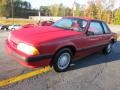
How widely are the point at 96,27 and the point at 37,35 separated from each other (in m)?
2.51

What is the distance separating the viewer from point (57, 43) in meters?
5.54

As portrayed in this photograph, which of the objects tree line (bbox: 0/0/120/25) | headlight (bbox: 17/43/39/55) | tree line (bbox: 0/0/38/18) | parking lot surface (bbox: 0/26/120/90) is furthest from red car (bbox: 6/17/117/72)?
tree line (bbox: 0/0/38/18)

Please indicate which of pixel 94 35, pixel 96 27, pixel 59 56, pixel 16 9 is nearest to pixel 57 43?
pixel 59 56

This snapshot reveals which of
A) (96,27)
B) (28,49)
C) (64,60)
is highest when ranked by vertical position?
(96,27)

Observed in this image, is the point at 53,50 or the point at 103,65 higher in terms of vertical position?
the point at 53,50

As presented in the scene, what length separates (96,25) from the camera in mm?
7500

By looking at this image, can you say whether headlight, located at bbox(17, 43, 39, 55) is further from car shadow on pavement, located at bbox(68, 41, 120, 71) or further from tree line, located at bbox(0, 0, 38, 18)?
tree line, located at bbox(0, 0, 38, 18)

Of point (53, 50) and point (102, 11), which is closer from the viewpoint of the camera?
point (53, 50)

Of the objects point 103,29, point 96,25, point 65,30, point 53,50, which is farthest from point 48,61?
point 103,29

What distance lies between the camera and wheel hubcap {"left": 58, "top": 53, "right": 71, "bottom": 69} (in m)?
5.89

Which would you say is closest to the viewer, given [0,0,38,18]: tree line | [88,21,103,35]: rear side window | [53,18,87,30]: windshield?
[53,18,87,30]: windshield

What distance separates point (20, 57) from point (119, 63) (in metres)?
3.53

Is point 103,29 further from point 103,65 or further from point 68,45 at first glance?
point 68,45

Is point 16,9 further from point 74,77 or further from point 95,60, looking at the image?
point 74,77
